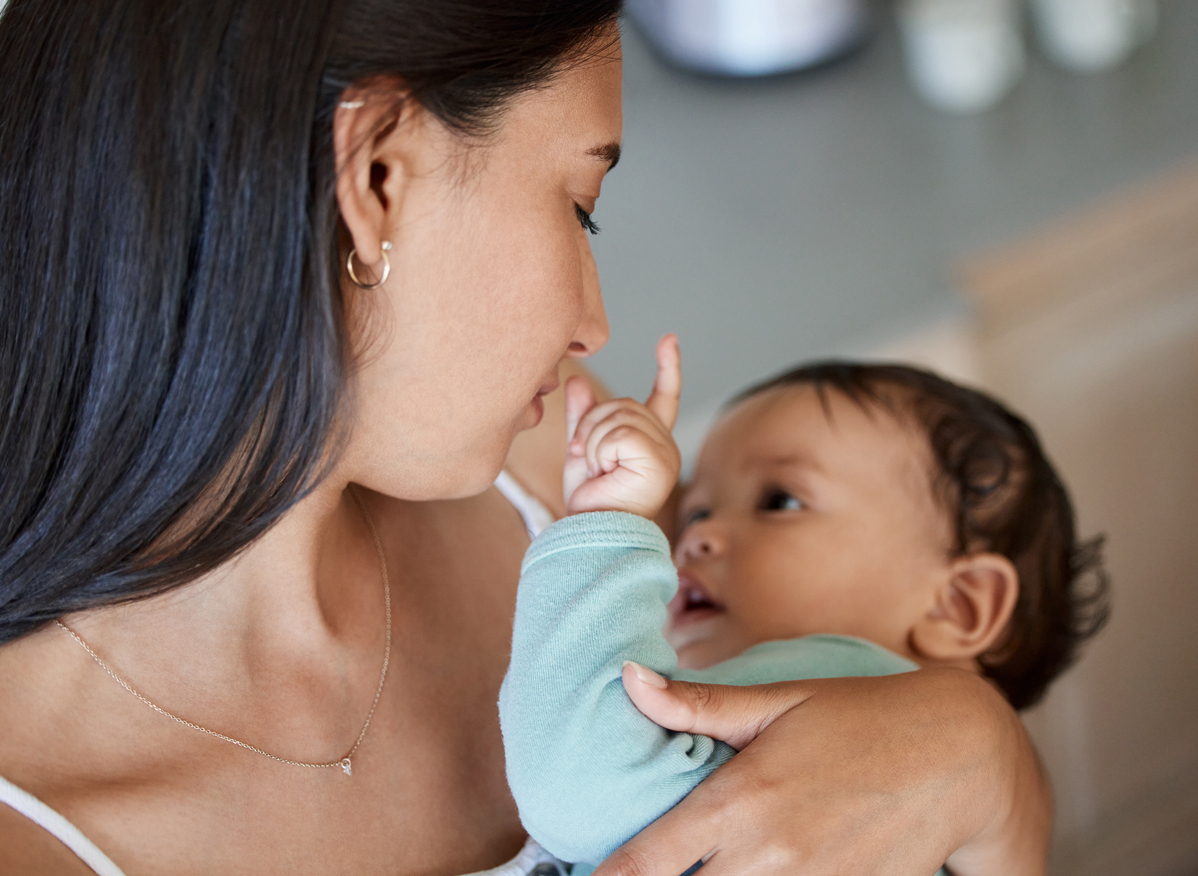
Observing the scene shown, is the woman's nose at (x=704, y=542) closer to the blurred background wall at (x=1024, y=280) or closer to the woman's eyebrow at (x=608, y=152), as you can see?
the blurred background wall at (x=1024, y=280)

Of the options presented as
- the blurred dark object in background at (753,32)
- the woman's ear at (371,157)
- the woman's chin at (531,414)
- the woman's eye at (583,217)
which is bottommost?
the woman's chin at (531,414)

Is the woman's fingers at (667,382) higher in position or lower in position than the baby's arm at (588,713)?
higher

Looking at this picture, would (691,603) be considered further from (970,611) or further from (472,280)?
(472,280)

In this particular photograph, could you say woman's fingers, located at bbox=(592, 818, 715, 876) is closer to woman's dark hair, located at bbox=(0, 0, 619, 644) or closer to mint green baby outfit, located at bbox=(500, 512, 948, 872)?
mint green baby outfit, located at bbox=(500, 512, 948, 872)

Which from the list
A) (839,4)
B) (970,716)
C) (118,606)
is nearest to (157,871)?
(118,606)

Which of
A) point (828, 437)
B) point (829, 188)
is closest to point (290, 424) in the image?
point (828, 437)

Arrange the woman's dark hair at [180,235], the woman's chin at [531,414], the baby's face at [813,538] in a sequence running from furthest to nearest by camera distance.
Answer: the baby's face at [813,538] → the woman's chin at [531,414] → the woman's dark hair at [180,235]

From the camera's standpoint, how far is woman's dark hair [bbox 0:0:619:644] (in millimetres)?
636

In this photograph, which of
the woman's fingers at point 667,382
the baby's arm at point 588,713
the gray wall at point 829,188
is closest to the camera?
the baby's arm at point 588,713

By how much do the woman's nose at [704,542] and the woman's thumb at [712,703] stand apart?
35 cm

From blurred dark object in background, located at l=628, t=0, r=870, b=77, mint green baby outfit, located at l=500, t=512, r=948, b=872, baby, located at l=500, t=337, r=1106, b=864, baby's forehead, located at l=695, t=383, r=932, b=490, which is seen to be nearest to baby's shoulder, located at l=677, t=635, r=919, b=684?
baby, located at l=500, t=337, r=1106, b=864

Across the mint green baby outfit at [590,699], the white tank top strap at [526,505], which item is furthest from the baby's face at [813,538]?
the mint green baby outfit at [590,699]

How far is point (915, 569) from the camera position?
1169 mm

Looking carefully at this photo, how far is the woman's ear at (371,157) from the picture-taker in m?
0.65
